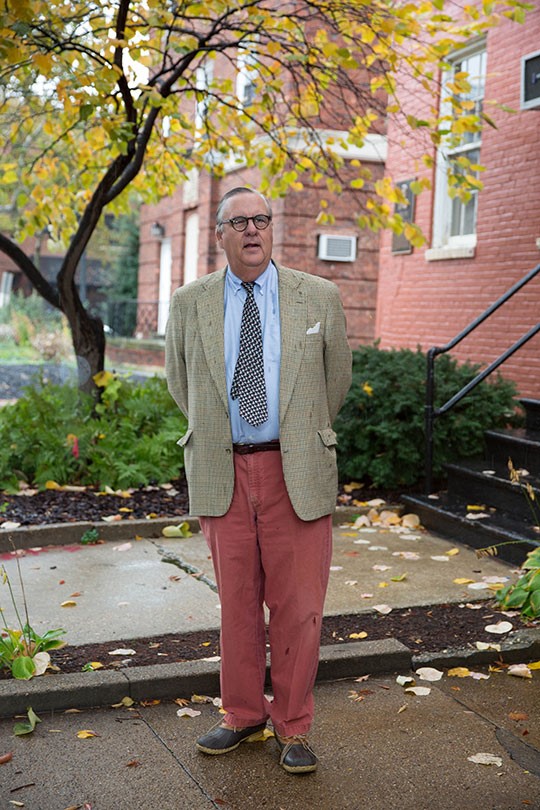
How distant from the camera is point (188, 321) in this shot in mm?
4133

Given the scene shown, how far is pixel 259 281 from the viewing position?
4.06 meters

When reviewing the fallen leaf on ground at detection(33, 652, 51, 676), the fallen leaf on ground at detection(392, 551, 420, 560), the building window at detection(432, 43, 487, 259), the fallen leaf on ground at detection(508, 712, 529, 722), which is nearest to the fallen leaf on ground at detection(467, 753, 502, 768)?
the fallen leaf on ground at detection(508, 712, 529, 722)

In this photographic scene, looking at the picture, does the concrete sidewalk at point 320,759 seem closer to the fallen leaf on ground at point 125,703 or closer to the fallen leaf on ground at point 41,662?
the fallen leaf on ground at point 125,703

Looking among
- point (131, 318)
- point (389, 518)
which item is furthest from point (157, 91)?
point (131, 318)

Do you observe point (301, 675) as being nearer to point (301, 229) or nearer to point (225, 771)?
point (225, 771)

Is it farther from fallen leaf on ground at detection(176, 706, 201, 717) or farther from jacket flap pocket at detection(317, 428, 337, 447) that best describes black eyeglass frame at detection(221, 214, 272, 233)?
fallen leaf on ground at detection(176, 706, 201, 717)

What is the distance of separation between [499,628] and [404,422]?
12.0 ft

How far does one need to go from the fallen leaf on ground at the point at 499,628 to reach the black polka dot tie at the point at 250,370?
2341 millimetres

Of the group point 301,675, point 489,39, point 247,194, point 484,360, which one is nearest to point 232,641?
point 301,675

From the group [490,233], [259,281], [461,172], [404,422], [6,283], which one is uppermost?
[461,172]

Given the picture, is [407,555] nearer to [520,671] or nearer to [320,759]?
[520,671]

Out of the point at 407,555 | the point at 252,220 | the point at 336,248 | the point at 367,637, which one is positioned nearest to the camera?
the point at 252,220

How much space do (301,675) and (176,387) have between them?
50.4 inches

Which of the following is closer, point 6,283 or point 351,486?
point 351,486
